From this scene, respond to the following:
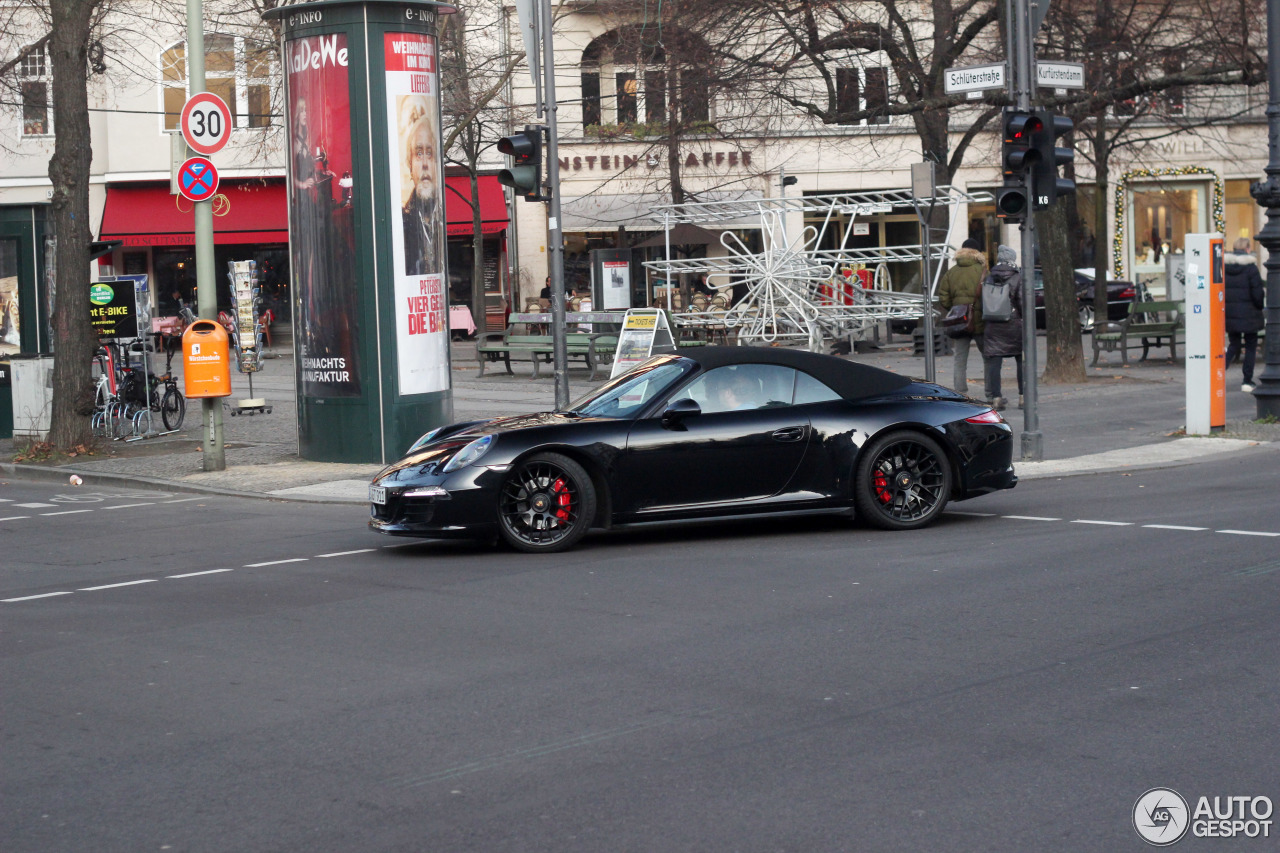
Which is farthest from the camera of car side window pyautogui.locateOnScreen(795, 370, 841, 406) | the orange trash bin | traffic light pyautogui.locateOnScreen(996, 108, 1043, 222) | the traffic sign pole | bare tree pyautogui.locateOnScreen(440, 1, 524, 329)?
bare tree pyautogui.locateOnScreen(440, 1, 524, 329)

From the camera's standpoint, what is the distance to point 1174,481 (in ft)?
41.0

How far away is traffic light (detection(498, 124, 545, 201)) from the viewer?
14.4 m

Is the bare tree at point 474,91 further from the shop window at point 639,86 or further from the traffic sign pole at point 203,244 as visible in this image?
the traffic sign pole at point 203,244

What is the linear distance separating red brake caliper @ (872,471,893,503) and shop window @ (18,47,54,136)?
28536 millimetres

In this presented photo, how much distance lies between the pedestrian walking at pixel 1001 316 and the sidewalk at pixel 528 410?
2.08ft

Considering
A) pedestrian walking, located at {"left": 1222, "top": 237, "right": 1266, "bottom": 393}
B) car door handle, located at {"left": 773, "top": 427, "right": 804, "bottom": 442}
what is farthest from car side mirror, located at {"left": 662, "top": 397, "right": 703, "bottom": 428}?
pedestrian walking, located at {"left": 1222, "top": 237, "right": 1266, "bottom": 393}

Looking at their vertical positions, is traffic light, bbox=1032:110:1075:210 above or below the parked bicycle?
above

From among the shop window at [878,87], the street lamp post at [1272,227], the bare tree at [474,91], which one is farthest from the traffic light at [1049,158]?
the bare tree at [474,91]

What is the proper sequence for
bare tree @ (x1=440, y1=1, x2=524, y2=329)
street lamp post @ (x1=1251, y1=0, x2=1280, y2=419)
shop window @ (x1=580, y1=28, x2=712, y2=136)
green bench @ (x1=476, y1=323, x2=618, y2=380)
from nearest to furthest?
street lamp post @ (x1=1251, y1=0, x2=1280, y2=419) → shop window @ (x1=580, y1=28, x2=712, y2=136) → green bench @ (x1=476, y1=323, x2=618, y2=380) → bare tree @ (x1=440, y1=1, x2=524, y2=329)

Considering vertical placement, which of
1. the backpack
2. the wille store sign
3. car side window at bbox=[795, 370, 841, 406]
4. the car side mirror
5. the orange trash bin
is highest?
the wille store sign

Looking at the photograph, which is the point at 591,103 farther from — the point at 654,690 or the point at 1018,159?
the point at 654,690

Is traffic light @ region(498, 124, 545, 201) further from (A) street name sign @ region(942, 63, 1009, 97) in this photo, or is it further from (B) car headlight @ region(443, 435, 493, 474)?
(B) car headlight @ region(443, 435, 493, 474)

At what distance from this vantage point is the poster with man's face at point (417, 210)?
49.9ft

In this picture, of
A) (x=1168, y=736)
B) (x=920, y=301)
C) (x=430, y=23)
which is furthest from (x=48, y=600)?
(x=920, y=301)
